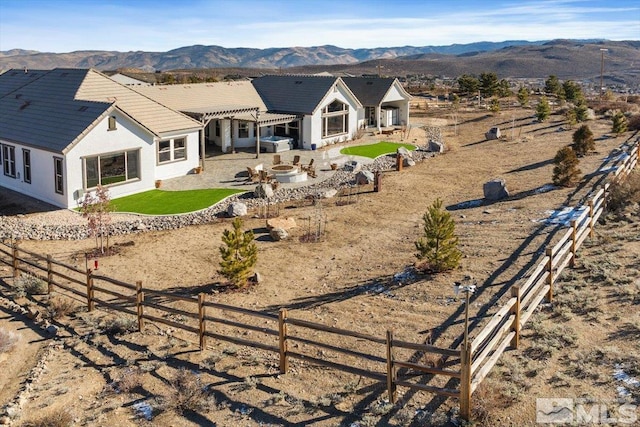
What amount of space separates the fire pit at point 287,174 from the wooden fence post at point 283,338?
18.7 m

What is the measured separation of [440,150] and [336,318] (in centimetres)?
2603

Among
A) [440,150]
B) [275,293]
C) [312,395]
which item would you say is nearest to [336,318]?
[275,293]

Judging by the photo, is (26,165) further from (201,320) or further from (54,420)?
(54,420)

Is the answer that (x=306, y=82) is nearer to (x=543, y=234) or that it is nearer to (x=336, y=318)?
(x=543, y=234)

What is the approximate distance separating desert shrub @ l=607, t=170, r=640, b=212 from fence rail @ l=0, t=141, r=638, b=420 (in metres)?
3.00

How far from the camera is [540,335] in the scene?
40.2 feet

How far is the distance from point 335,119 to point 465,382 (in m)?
34.4

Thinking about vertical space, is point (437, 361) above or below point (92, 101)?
below

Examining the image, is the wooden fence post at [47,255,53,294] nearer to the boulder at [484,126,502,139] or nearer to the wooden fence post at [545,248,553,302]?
the wooden fence post at [545,248,553,302]

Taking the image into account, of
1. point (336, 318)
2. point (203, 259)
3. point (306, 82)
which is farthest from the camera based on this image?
point (306, 82)

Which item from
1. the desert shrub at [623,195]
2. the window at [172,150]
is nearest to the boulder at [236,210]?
the window at [172,150]

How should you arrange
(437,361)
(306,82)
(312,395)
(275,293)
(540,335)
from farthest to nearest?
(306,82) → (275,293) → (540,335) → (437,361) → (312,395)

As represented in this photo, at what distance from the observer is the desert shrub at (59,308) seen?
1466 centimetres
